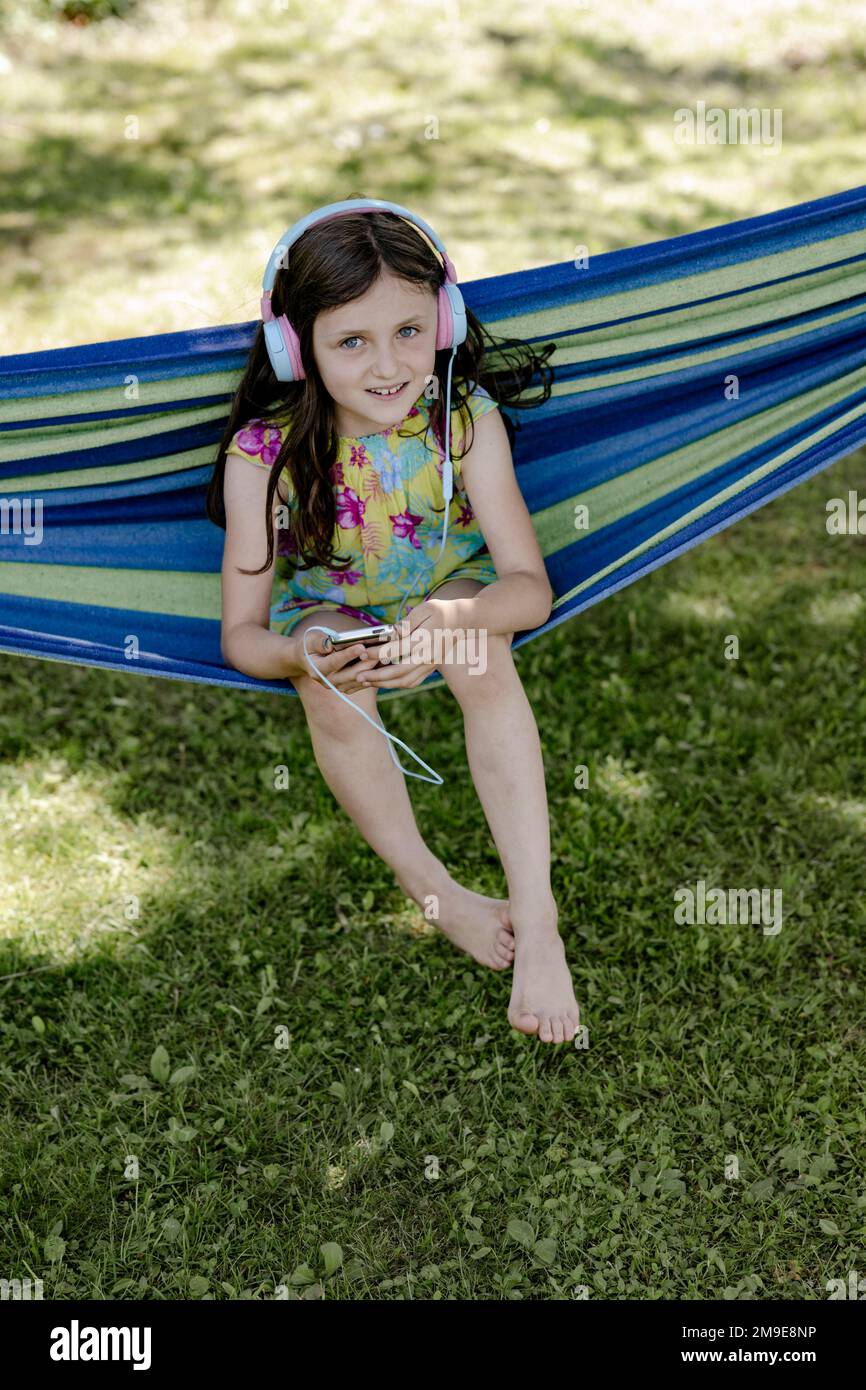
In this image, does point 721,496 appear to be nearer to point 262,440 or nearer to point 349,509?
point 349,509

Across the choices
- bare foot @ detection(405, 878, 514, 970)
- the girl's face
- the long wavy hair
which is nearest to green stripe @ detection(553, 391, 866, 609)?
the long wavy hair

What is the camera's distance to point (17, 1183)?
6.92 ft

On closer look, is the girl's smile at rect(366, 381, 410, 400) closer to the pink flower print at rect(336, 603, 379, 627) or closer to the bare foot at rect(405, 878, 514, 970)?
the pink flower print at rect(336, 603, 379, 627)

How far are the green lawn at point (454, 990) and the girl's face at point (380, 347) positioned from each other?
35 cm

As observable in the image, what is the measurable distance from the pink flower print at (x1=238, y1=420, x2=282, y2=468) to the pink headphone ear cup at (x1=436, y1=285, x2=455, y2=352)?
306 mm

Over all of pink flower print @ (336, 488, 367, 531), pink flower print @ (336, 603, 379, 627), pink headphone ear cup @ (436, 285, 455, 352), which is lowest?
pink flower print @ (336, 603, 379, 627)

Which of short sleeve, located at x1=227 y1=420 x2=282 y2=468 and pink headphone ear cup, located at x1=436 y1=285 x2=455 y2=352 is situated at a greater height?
pink headphone ear cup, located at x1=436 y1=285 x2=455 y2=352

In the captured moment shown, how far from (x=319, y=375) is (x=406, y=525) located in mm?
288

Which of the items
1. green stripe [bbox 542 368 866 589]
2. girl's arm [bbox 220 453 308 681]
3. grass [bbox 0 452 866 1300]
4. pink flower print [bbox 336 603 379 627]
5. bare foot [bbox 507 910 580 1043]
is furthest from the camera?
green stripe [bbox 542 368 866 589]

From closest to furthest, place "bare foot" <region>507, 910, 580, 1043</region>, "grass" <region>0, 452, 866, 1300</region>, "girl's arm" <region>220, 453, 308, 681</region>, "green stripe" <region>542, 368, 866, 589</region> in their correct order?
1. "grass" <region>0, 452, 866, 1300</region>
2. "bare foot" <region>507, 910, 580, 1043</region>
3. "girl's arm" <region>220, 453, 308, 681</region>
4. "green stripe" <region>542, 368, 866, 589</region>

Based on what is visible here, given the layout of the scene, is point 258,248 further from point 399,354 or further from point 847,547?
point 399,354

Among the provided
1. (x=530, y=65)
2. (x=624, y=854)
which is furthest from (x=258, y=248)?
(x=624, y=854)

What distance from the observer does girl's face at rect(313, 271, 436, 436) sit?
212 centimetres

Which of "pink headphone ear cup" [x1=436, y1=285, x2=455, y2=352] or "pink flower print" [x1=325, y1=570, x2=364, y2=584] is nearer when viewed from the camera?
"pink headphone ear cup" [x1=436, y1=285, x2=455, y2=352]
